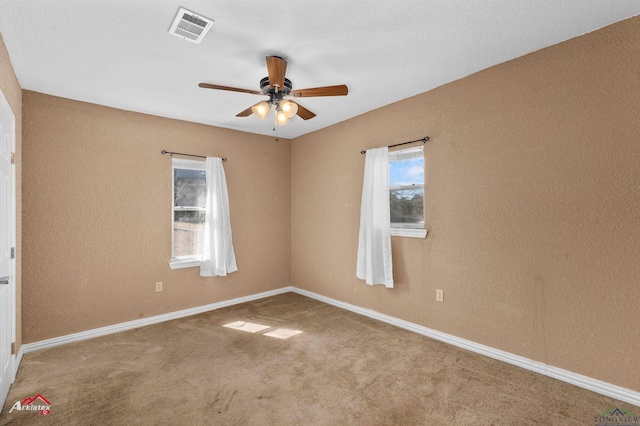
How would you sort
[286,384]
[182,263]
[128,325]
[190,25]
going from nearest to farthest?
1. [190,25]
2. [286,384]
3. [128,325]
4. [182,263]

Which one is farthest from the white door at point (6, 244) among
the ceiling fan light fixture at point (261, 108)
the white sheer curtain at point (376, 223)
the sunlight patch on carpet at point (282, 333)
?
the white sheer curtain at point (376, 223)

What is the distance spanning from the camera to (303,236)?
15.8 feet

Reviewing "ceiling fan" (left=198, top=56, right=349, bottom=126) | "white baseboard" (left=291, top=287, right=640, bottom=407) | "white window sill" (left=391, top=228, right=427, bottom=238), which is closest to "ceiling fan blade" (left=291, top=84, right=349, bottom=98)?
"ceiling fan" (left=198, top=56, right=349, bottom=126)

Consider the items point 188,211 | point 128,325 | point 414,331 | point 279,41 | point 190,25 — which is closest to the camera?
point 190,25

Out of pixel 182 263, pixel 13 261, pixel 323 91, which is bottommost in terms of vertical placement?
pixel 182 263

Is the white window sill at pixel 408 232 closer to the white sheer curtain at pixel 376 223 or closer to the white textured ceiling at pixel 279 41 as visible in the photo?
the white sheer curtain at pixel 376 223

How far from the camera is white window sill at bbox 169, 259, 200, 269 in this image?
384 centimetres

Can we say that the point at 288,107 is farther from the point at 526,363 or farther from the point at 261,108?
the point at 526,363

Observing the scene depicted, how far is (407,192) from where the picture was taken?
350 cm

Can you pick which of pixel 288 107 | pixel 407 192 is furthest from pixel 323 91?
pixel 407 192

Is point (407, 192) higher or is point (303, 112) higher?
point (303, 112)

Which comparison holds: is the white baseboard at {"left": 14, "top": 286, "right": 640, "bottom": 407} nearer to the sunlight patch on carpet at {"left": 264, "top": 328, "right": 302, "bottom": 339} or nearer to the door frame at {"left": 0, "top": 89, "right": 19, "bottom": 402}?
the door frame at {"left": 0, "top": 89, "right": 19, "bottom": 402}

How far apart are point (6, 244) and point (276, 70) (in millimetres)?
2368

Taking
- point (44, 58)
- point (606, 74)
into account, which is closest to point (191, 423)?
point (44, 58)
